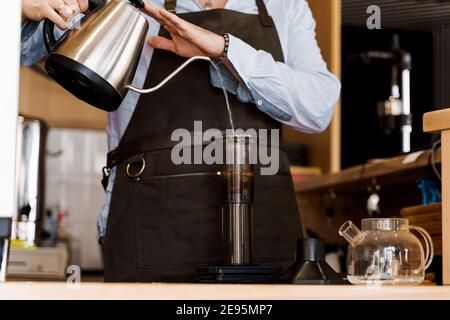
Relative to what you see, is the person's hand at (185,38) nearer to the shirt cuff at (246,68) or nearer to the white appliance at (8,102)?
the shirt cuff at (246,68)

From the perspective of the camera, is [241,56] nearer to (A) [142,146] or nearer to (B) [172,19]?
(B) [172,19]

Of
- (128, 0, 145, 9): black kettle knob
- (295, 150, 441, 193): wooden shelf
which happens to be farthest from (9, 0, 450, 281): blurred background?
(128, 0, 145, 9): black kettle knob

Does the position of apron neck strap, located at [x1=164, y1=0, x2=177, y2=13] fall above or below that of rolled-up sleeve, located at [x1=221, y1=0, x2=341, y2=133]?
above

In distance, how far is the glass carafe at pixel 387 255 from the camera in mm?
1230

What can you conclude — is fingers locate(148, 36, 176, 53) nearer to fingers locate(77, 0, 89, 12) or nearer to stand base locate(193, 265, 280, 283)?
fingers locate(77, 0, 89, 12)

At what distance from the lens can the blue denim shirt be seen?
153cm

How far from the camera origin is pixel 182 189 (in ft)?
5.12

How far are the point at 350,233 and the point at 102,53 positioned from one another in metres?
0.44

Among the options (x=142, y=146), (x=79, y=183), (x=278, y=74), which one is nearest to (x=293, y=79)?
(x=278, y=74)

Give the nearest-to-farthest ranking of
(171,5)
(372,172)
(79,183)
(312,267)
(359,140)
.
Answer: (312,267)
(171,5)
(372,172)
(359,140)
(79,183)

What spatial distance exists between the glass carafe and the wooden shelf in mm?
967

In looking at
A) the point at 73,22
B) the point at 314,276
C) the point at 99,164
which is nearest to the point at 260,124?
the point at 73,22

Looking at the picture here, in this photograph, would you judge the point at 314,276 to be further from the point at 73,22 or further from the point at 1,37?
the point at 73,22

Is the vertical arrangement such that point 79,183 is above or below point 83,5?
Result: below
